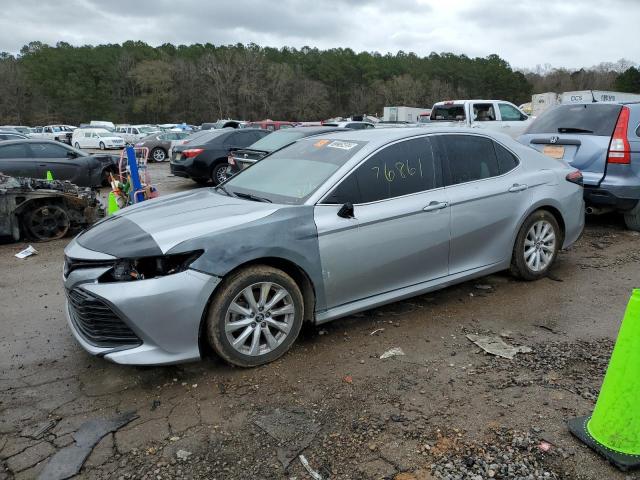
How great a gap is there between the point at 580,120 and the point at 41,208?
26.1 feet

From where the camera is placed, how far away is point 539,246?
16.2 feet

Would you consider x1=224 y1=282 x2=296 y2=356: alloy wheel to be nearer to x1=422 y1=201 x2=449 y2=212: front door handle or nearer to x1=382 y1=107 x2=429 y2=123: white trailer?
x1=422 y1=201 x2=449 y2=212: front door handle

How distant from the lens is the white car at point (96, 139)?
33750 mm

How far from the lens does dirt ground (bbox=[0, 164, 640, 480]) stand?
8.17 ft

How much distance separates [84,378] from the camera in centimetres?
337

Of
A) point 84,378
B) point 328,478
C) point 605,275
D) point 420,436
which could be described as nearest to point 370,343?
point 420,436

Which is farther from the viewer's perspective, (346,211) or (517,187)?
(517,187)

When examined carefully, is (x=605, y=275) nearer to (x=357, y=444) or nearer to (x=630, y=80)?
(x=357, y=444)

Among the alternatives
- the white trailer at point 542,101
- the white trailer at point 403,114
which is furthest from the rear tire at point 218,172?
the white trailer at point 542,101

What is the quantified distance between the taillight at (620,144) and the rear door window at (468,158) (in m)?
2.79

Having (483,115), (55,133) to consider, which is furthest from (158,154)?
(55,133)

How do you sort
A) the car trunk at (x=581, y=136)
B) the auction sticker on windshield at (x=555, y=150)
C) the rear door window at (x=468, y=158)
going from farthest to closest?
the auction sticker on windshield at (x=555, y=150)
the car trunk at (x=581, y=136)
the rear door window at (x=468, y=158)

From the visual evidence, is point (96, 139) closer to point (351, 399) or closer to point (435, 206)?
point (435, 206)

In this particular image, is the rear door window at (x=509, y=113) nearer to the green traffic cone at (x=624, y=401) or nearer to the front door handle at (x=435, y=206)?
the front door handle at (x=435, y=206)
